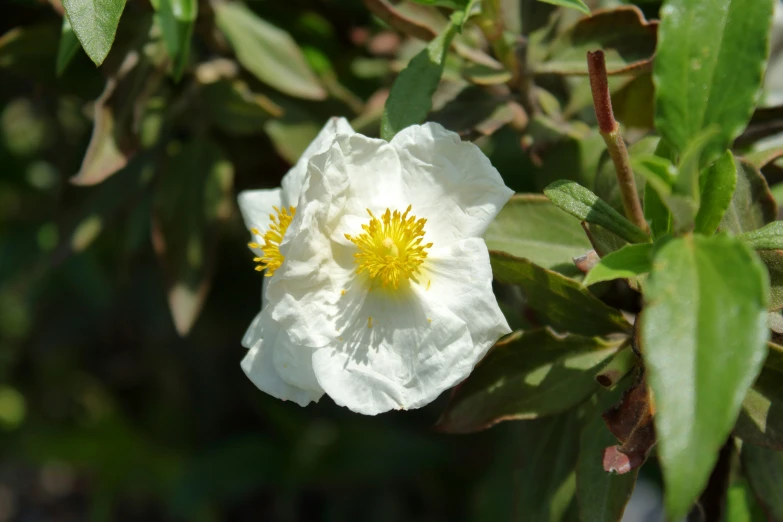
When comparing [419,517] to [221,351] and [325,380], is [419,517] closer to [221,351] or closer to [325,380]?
[221,351]

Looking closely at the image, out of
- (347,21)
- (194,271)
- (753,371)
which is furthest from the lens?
(347,21)

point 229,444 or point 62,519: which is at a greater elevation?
point 229,444

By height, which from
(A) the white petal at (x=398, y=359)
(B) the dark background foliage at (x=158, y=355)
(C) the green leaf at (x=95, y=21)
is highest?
(C) the green leaf at (x=95, y=21)

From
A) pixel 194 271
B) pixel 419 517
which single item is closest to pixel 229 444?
pixel 419 517

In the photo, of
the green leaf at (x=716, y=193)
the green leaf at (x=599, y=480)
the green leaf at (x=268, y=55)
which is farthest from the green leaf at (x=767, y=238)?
the green leaf at (x=268, y=55)

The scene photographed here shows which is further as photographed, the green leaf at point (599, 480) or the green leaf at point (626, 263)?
the green leaf at point (599, 480)

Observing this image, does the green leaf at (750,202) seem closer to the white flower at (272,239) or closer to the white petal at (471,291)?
the white petal at (471,291)

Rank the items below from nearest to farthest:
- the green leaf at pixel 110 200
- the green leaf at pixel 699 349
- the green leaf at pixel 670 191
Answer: the green leaf at pixel 699 349 → the green leaf at pixel 670 191 → the green leaf at pixel 110 200

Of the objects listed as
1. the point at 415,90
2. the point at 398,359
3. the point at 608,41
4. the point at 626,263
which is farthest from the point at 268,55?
the point at 626,263
